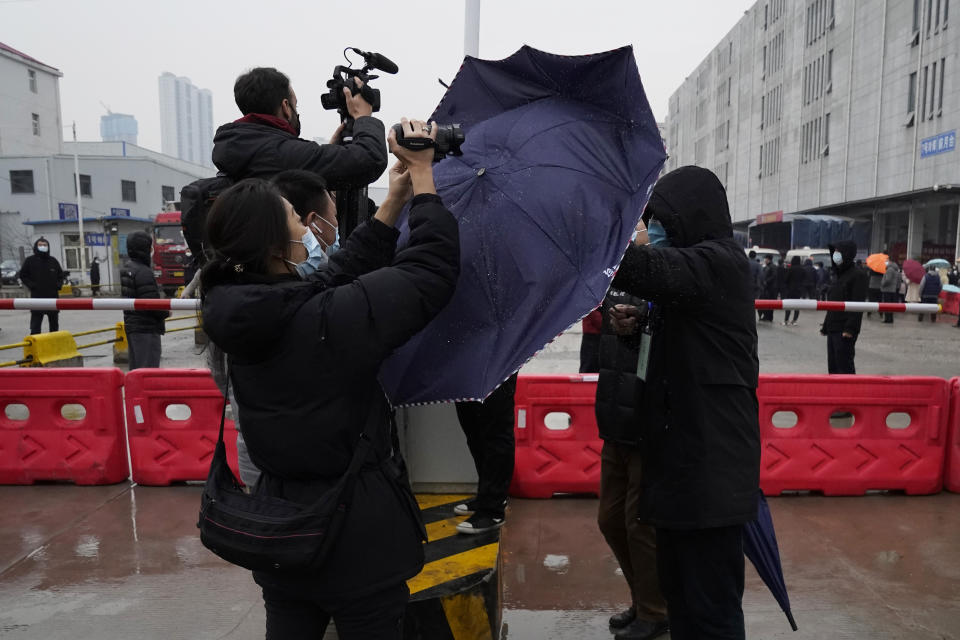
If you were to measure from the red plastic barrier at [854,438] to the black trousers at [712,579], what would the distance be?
3.00 metres

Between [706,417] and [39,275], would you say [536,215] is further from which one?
[39,275]

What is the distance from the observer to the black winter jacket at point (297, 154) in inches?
102

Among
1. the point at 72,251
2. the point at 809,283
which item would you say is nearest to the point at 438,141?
the point at 809,283

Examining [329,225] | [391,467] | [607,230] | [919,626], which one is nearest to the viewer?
[391,467]

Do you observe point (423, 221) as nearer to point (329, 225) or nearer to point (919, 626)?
point (329, 225)

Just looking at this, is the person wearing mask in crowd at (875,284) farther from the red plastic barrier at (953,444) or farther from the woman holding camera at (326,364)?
the woman holding camera at (326,364)

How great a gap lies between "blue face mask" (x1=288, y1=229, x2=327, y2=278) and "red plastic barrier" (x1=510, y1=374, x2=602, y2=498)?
321cm

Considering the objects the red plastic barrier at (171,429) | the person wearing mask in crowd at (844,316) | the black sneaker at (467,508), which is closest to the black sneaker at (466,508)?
the black sneaker at (467,508)

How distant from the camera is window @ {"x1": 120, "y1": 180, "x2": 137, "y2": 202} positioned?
4703cm

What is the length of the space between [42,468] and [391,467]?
4.85m

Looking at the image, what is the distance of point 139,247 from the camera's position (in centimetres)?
834

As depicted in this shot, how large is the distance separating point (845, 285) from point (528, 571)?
6543 mm

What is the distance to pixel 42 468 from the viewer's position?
18.4 feet

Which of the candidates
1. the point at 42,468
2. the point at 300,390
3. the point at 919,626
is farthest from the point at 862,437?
the point at 42,468
